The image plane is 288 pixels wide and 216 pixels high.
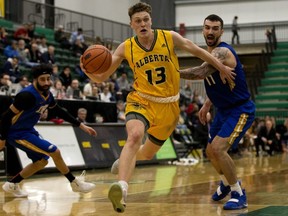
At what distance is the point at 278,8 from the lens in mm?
34938

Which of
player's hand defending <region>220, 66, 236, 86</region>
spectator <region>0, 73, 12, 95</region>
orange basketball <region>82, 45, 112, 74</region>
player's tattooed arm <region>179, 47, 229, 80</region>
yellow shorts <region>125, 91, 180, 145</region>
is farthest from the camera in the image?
spectator <region>0, 73, 12, 95</region>

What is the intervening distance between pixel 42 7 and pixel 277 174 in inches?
671

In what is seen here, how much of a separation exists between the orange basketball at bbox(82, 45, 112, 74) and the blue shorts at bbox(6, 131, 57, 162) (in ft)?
6.93

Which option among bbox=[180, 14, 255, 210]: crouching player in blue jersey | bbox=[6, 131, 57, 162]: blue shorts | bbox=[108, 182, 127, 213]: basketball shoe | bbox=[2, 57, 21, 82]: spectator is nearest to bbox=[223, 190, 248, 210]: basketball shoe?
bbox=[180, 14, 255, 210]: crouching player in blue jersey

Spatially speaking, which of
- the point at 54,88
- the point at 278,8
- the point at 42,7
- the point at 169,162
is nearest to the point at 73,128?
the point at 54,88

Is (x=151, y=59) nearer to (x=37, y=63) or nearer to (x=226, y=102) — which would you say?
(x=226, y=102)

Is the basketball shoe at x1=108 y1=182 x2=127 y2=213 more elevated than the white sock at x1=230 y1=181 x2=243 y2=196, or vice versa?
the basketball shoe at x1=108 y1=182 x2=127 y2=213

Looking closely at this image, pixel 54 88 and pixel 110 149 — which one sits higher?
pixel 54 88

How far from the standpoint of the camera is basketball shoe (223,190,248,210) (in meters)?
6.91

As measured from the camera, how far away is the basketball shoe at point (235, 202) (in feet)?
22.7

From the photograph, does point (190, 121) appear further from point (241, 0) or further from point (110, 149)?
point (241, 0)

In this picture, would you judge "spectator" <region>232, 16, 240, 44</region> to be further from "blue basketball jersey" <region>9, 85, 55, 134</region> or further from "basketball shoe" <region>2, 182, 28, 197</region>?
"basketball shoe" <region>2, 182, 28, 197</region>

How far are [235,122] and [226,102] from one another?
0.27 meters

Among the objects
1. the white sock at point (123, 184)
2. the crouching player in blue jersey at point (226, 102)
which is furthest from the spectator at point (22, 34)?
the white sock at point (123, 184)
